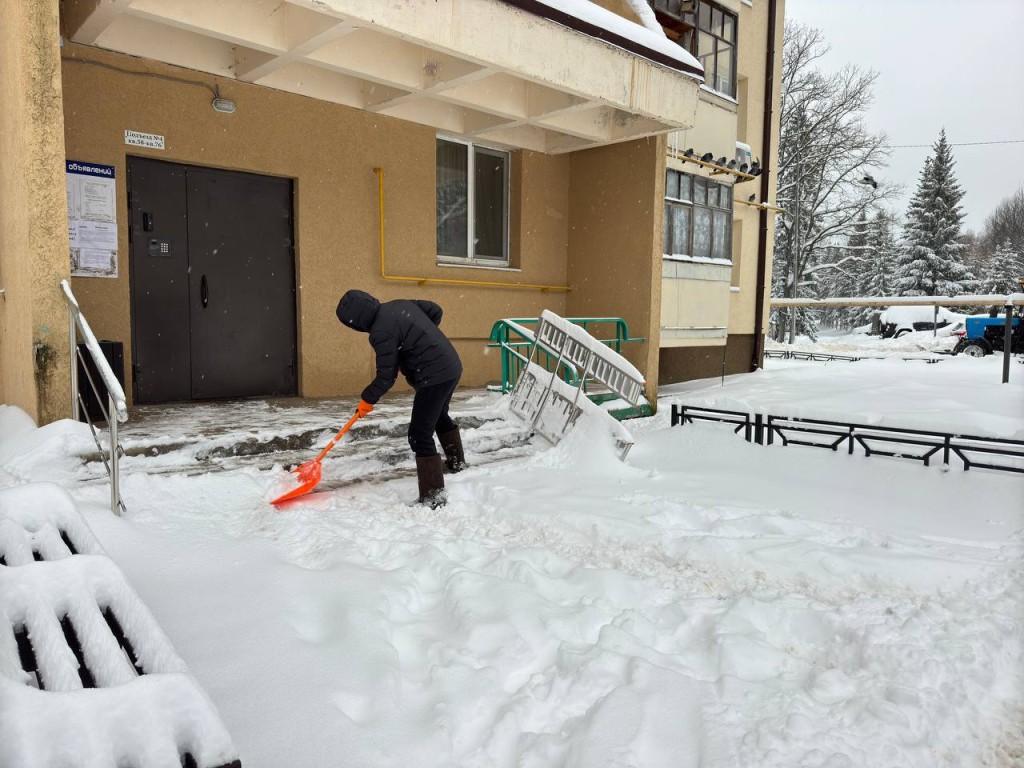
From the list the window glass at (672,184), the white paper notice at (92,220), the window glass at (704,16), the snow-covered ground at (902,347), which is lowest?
the snow-covered ground at (902,347)

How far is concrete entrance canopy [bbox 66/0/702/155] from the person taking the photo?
5.30 metres

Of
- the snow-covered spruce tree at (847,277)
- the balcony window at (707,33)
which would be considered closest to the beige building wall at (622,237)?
the balcony window at (707,33)

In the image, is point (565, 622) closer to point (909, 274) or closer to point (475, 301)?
point (475, 301)

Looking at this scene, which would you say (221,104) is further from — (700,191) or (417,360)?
(700,191)

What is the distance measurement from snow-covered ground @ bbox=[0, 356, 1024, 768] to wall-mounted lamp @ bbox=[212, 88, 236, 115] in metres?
3.04

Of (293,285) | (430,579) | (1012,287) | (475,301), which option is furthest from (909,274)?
(430,579)

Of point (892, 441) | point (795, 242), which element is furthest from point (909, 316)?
point (892, 441)

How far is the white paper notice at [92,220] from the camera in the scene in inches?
229

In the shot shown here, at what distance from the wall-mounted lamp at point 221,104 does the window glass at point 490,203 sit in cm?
327

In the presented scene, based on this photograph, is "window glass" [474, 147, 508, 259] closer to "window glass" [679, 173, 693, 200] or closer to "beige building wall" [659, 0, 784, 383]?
"beige building wall" [659, 0, 784, 383]

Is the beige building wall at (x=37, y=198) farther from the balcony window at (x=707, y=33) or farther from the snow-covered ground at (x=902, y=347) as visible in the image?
the snow-covered ground at (x=902, y=347)

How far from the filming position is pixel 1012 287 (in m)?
36.8

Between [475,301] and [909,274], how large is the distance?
35.1m

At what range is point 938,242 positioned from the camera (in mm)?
35625
